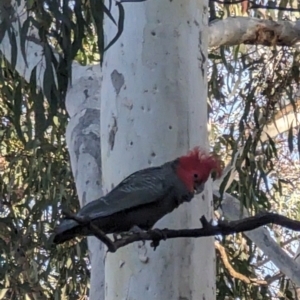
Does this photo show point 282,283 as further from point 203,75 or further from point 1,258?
point 203,75

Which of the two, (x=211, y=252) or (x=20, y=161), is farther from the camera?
(x=20, y=161)

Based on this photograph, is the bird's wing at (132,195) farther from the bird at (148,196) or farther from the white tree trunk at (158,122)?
the white tree trunk at (158,122)

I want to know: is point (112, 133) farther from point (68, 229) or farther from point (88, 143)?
point (68, 229)

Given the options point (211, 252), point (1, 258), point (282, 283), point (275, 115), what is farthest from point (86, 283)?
point (211, 252)

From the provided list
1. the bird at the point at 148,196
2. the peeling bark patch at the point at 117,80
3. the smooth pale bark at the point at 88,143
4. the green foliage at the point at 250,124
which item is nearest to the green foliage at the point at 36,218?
the smooth pale bark at the point at 88,143

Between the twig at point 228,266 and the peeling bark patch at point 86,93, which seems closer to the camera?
the peeling bark patch at point 86,93

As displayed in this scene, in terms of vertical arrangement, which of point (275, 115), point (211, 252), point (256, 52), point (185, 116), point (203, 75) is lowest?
point (211, 252)

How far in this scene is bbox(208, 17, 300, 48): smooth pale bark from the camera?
1.94m

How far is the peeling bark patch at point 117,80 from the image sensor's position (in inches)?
58.3

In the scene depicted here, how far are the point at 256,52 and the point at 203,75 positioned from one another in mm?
972

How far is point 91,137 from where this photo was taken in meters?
1.76

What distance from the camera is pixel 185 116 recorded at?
1.43 meters

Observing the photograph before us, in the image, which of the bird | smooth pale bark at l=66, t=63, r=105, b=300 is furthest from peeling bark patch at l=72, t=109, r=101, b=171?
the bird

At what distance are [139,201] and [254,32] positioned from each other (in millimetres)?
1030
